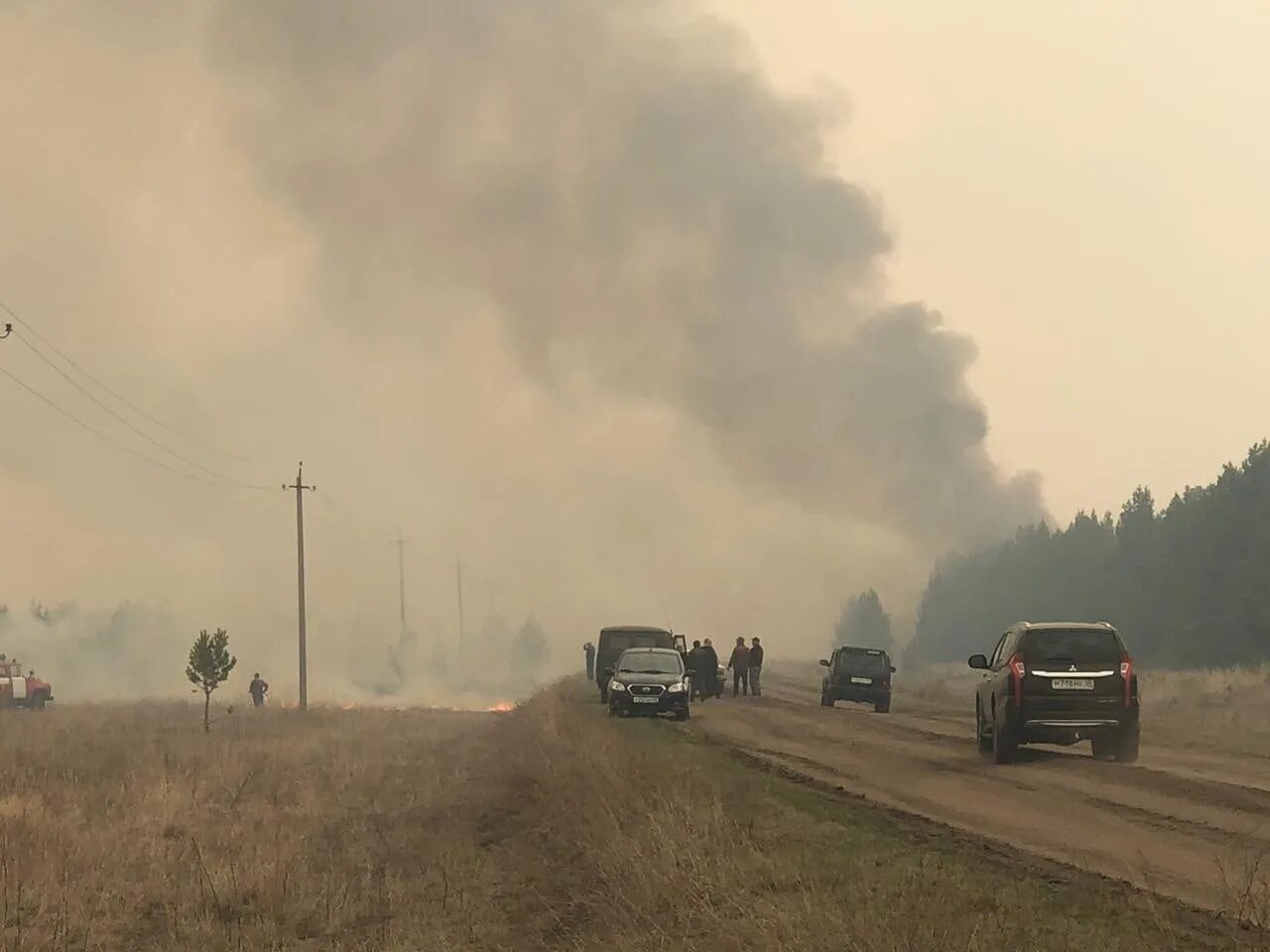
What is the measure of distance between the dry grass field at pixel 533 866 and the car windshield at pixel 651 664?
5.01 m

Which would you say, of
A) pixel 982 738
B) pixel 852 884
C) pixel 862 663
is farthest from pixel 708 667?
pixel 852 884

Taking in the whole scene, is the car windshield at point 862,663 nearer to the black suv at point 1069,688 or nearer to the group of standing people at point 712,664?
the group of standing people at point 712,664

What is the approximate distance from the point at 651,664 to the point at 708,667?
11.3 meters

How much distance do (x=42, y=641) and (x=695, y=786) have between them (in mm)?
179845

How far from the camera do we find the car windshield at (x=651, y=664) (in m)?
36.3

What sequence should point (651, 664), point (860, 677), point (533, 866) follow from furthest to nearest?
point (860, 677)
point (651, 664)
point (533, 866)

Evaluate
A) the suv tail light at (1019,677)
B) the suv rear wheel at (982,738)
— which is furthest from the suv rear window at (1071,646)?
the suv rear wheel at (982,738)

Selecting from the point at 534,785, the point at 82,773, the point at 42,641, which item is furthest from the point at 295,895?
the point at 42,641


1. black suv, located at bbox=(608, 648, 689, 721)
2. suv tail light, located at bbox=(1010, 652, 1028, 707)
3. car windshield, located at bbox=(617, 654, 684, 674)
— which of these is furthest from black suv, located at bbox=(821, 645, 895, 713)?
suv tail light, located at bbox=(1010, 652, 1028, 707)

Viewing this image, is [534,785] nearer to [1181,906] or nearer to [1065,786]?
[1065,786]

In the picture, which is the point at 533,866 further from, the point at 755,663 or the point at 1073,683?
the point at 755,663

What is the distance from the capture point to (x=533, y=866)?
645 inches

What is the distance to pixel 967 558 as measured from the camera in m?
175

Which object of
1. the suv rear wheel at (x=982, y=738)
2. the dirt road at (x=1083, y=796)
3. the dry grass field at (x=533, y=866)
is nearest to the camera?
the dry grass field at (x=533, y=866)
